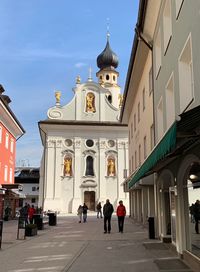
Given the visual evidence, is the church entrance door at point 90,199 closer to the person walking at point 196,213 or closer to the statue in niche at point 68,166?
the statue in niche at point 68,166

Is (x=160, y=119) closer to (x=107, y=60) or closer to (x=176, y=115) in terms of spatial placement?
(x=176, y=115)

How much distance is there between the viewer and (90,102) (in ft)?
191

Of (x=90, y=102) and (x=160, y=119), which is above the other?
(x=90, y=102)

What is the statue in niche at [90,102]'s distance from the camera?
190 ft

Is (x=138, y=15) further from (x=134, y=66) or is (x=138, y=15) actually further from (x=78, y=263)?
(x=78, y=263)

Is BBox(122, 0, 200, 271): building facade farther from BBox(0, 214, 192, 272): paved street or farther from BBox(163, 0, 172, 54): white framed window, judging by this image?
BBox(0, 214, 192, 272): paved street

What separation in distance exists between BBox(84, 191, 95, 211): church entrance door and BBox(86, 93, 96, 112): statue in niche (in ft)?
40.6

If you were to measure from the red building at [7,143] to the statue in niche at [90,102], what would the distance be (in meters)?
15.3

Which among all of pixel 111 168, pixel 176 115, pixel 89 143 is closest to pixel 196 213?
pixel 176 115

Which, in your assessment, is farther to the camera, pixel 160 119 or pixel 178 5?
pixel 160 119

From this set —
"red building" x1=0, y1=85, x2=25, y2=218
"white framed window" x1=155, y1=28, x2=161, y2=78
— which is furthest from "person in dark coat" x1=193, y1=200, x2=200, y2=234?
"red building" x1=0, y1=85, x2=25, y2=218

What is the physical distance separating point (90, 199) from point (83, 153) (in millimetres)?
6622

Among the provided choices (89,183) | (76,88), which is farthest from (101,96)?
(89,183)

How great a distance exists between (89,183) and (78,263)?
44156mm
